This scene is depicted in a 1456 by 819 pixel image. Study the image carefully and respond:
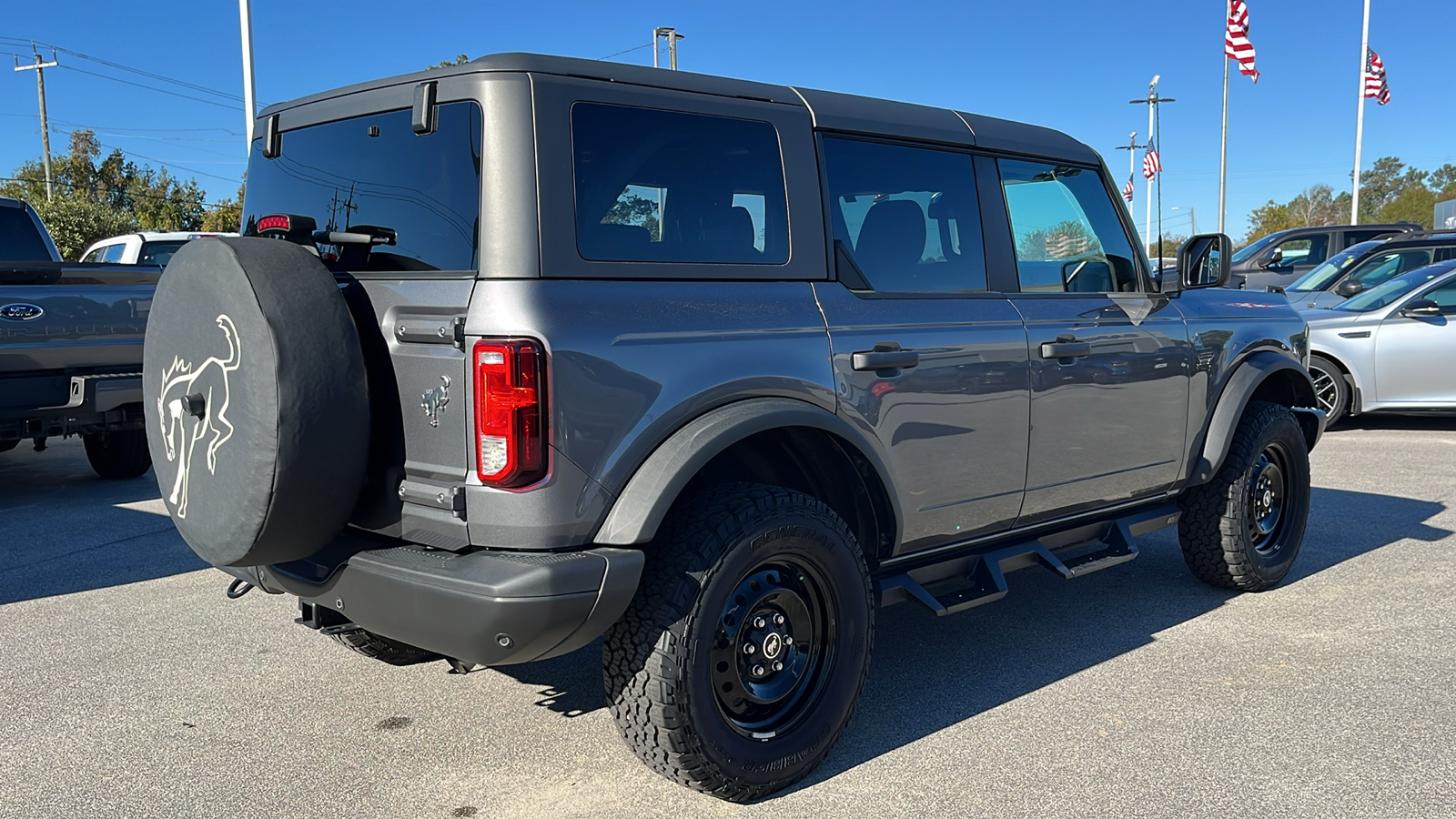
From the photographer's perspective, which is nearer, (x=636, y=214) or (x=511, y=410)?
(x=511, y=410)

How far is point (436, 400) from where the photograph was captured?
2939mm

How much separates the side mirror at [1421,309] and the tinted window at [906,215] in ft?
24.5

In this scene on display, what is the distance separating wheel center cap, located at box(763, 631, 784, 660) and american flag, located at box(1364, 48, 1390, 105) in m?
33.2

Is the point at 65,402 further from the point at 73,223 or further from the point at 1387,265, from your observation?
the point at 73,223

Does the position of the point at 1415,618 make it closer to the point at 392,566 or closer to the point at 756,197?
the point at 756,197

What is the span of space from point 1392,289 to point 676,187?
9296 mm

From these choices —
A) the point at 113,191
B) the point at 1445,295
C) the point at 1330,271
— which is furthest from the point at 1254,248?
the point at 113,191

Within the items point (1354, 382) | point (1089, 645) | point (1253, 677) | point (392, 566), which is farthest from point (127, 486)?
point (1354, 382)

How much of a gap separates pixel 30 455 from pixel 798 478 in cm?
895

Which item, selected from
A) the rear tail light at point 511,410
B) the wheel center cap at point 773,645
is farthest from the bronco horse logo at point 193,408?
the wheel center cap at point 773,645

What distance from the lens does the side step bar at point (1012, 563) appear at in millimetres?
3896

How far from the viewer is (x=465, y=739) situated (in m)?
3.66

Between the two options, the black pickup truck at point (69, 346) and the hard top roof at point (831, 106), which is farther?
the black pickup truck at point (69, 346)

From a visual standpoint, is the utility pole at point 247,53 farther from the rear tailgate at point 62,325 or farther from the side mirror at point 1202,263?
the side mirror at point 1202,263
